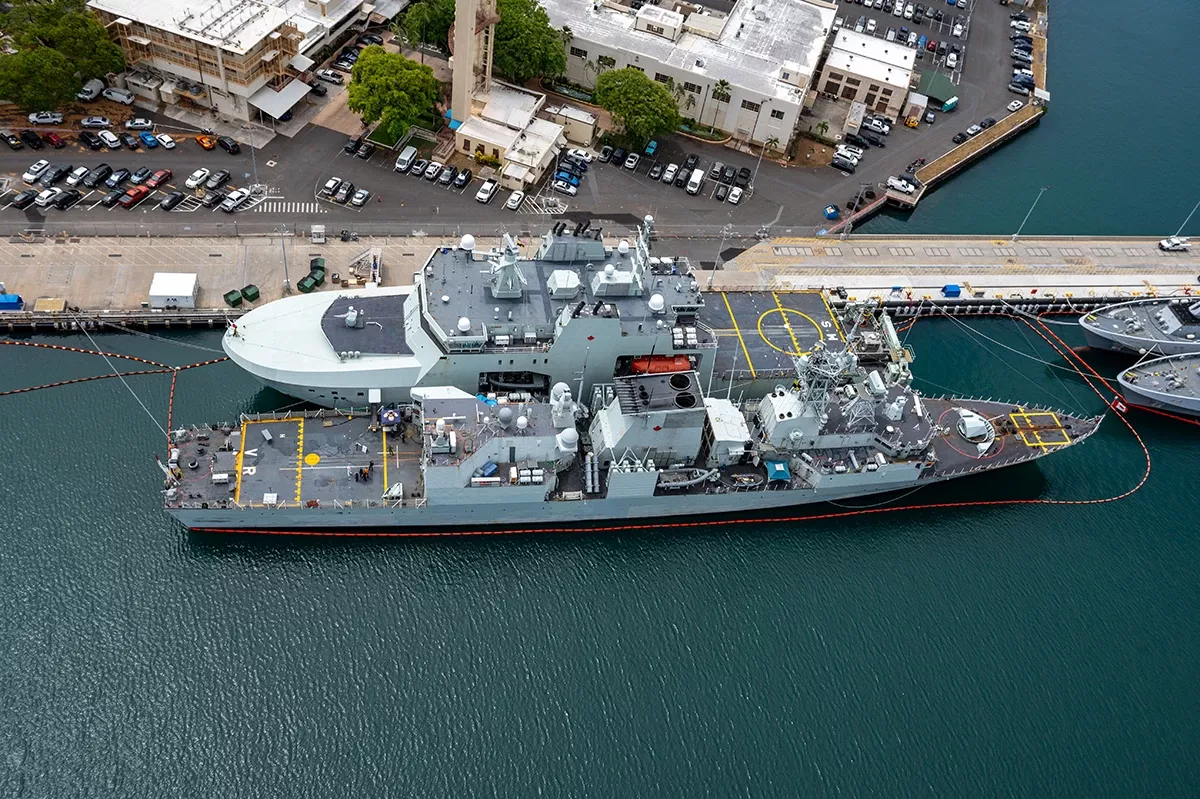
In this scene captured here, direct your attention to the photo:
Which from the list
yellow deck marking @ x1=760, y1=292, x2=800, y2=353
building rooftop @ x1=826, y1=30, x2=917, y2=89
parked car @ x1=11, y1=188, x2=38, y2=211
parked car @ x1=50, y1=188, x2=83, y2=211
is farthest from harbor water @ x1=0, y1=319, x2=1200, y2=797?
building rooftop @ x1=826, y1=30, x2=917, y2=89

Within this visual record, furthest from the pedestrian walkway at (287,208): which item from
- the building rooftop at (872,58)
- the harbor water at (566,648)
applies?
the building rooftop at (872,58)

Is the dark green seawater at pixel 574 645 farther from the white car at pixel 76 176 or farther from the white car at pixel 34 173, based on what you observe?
the white car at pixel 34 173

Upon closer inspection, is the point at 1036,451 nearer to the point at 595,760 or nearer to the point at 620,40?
the point at 595,760

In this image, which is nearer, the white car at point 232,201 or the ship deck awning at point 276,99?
the white car at point 232,201

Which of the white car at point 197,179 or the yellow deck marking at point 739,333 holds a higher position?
the yellow deck marking at point 739,333

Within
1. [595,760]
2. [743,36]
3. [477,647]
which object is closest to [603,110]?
[743,36]

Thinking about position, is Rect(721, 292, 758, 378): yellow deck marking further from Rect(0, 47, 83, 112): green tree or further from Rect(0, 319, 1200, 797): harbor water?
Rect(0, 47, 83, 112): green tree

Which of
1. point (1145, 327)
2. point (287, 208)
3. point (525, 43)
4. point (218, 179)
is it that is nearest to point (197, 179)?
point (218, 179)
